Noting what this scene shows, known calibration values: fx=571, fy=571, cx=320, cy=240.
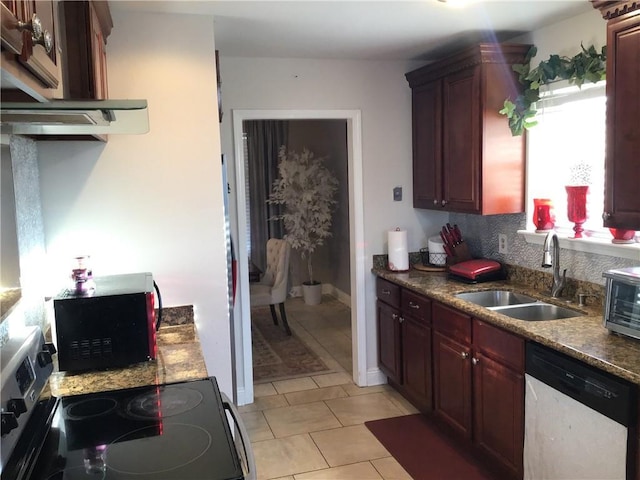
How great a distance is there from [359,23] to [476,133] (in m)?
0.95

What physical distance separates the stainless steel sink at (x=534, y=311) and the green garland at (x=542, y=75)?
3.28ft

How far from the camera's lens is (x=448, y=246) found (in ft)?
12.9

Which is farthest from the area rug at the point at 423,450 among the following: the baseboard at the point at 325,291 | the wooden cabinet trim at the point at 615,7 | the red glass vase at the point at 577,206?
the baseboard at the point at 325,291

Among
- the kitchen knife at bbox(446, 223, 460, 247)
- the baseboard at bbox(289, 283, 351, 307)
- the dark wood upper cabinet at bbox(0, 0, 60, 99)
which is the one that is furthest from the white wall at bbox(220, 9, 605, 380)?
the baseboard at bbox(289, 283, 351, 307)

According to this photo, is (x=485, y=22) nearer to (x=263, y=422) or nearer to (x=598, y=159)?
(x=598, y=159)

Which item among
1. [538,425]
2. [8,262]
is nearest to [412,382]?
[538,425]

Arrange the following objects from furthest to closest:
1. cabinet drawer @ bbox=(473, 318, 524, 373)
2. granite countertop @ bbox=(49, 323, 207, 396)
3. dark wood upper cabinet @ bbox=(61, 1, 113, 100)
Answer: cabinet drawer @ bbox=(473, 318, 524, 373) → granite countertop @ bbox=(49, 323, 207, 396) → dark wood upper cabinet @ bbox=(61, 1, 113, 100)

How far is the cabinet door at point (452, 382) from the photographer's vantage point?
3061 millimetres

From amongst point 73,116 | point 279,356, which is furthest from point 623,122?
point 279,356

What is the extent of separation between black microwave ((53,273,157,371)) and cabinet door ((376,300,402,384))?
80.7 inches

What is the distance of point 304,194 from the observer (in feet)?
21.7

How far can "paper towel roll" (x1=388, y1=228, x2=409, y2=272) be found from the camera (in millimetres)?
3971

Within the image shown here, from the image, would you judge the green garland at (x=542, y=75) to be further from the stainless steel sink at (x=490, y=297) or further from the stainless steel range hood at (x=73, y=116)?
the stainless steel range hood at (x=73, y=116)

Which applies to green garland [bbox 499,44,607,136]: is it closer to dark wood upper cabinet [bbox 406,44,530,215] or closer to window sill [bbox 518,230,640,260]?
dark wood upper cabinet [bbox 406,44,530,215]
